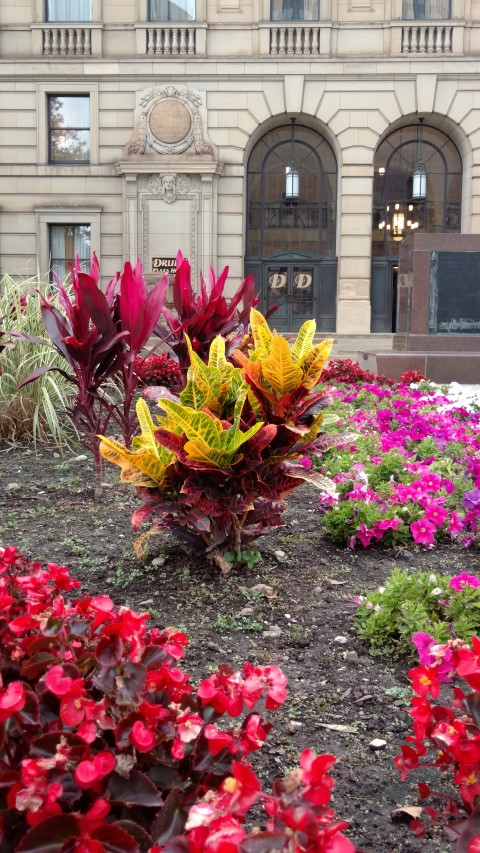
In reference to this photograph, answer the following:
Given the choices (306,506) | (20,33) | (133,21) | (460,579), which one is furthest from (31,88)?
(460,579)

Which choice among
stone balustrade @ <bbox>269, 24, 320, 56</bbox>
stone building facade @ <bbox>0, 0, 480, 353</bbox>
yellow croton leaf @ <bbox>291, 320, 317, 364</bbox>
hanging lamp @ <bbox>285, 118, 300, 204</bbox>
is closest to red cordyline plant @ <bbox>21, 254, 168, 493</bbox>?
yellow croton leaf @ <bbox>291, 320, 317, 364</bbox>

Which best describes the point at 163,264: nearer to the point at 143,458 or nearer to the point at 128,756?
the point at 143,458

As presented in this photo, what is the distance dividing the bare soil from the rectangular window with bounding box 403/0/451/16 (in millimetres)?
22300

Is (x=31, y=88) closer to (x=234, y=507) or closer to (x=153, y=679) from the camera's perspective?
(x=234, y=507)

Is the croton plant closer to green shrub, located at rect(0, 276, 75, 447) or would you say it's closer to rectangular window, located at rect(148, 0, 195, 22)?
green shrub, located at rect(0, 276, 75, 447)

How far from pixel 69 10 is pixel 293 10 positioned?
6730 mm

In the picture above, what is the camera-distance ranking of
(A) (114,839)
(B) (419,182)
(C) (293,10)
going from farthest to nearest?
(C) (293,10) < (B) (419,182) < (A) (114,839)

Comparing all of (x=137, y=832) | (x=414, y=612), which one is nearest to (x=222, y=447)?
(x=414, y=612)

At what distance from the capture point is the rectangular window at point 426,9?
22.6m

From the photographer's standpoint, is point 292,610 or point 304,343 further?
point 304,343

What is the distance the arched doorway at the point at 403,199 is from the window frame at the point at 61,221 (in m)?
8.60

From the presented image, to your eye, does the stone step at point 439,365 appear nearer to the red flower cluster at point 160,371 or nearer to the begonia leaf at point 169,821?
the red flower cluster at point 160,371

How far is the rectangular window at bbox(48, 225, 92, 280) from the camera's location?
76.5 feet

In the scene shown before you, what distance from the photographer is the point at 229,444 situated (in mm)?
2842
